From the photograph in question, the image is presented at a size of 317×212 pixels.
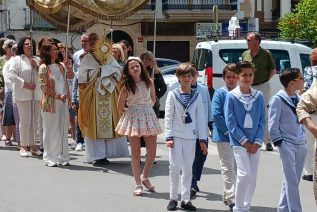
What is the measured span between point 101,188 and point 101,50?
2530mm

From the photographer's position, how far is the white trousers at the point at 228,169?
8.40 meters

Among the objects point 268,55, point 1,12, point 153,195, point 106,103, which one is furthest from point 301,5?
point 153,195

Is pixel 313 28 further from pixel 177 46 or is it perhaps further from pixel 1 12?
pixel 1 12

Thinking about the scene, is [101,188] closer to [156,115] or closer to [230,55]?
[156,115]

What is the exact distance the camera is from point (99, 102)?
455 inches

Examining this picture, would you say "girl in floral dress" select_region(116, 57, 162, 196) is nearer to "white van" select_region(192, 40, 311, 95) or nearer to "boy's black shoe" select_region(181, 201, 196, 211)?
"boy's black shoe" select_region(181, 201, 196, 211)

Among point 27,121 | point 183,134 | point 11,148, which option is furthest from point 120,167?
point 183,134

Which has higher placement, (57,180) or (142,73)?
(142,73)

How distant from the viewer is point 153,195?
30.6 ft

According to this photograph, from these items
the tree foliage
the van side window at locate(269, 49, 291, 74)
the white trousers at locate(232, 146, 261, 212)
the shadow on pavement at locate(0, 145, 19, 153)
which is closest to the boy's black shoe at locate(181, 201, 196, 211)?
the white trousers at locate(232, 146, 261, 212)

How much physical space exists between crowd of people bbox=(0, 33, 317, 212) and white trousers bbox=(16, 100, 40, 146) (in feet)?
0.05

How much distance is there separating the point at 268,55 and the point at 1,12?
27764 mm

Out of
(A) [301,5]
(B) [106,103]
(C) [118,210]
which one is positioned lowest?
(C) [118,210]

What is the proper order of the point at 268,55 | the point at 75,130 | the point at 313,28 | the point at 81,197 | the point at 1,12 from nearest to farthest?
the point at 81,197 → the point at 268,55 → the point at 75,130 → the point at 313,28 → the point at 1,12
